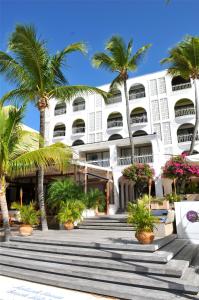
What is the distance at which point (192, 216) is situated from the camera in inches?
406

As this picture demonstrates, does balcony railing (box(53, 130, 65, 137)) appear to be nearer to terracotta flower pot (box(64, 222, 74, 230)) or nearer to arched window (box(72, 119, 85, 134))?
arched window (box(72, 119, 85, 134))

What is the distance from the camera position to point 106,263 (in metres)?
7.07

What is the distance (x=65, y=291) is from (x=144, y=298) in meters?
2.05

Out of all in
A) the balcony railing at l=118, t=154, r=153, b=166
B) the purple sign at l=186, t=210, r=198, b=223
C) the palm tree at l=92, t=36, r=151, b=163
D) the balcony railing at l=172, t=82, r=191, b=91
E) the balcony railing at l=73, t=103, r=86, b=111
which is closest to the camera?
the purple sign at l=186, t=210, r=198, b=223

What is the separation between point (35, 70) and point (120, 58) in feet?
32.1

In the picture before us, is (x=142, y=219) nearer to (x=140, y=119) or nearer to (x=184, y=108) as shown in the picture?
(x=140, y=119)

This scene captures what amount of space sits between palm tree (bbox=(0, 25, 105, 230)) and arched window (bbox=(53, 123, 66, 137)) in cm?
2264

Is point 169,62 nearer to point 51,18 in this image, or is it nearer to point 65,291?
point 51,18

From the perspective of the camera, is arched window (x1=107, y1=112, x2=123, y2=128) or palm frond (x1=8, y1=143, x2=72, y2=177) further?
arched window (x1=107, y1=112, x2=123, y2=128)

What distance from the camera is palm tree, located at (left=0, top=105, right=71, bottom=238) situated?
10948 millimetres

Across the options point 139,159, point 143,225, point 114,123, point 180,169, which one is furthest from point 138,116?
point 143,225

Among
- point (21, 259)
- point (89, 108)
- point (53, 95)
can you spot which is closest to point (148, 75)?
point (89, 108)

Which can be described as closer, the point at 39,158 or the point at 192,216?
the point at 192,216

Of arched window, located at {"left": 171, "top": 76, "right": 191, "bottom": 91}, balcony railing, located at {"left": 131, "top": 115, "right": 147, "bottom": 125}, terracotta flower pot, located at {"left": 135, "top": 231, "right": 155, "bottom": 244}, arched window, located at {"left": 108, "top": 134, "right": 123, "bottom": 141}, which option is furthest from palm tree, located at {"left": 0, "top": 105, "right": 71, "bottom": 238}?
arched window, located at {"left": 171, "top": 76, "right": 191, "bottom": 91}
